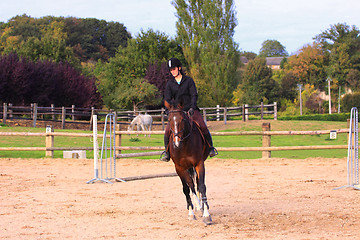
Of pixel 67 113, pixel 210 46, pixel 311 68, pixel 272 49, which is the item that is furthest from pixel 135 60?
pixel 272 49

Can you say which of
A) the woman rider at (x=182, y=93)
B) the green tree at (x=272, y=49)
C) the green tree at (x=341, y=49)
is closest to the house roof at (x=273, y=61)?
the green tree at (x=272, y=49)

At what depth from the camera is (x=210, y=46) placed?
46.2 metres

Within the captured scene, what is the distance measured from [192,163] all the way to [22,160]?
36.1ft

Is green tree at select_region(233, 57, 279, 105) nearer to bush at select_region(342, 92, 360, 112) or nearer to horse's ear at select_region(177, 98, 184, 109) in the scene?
bush at select_region(342, 92, 360, 112)

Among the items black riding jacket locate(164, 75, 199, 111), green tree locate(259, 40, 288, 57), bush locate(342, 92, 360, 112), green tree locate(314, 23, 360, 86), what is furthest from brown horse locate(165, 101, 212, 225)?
green tree locate(259, 40, 288, 57)

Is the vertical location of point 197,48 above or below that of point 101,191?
above

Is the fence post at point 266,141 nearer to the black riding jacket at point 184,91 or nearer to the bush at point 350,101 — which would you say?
the black riding jacket at point 184,91

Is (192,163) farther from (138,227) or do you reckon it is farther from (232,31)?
(232,31)

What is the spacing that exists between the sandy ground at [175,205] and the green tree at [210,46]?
104ft

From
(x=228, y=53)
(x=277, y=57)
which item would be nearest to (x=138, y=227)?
(x=228, y=53)

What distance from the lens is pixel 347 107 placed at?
202 feet

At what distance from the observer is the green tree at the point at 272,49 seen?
160m

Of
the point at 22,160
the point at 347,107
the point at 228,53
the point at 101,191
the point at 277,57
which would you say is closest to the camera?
the point at 101,191

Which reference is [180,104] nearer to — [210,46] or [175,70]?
[175,70]
